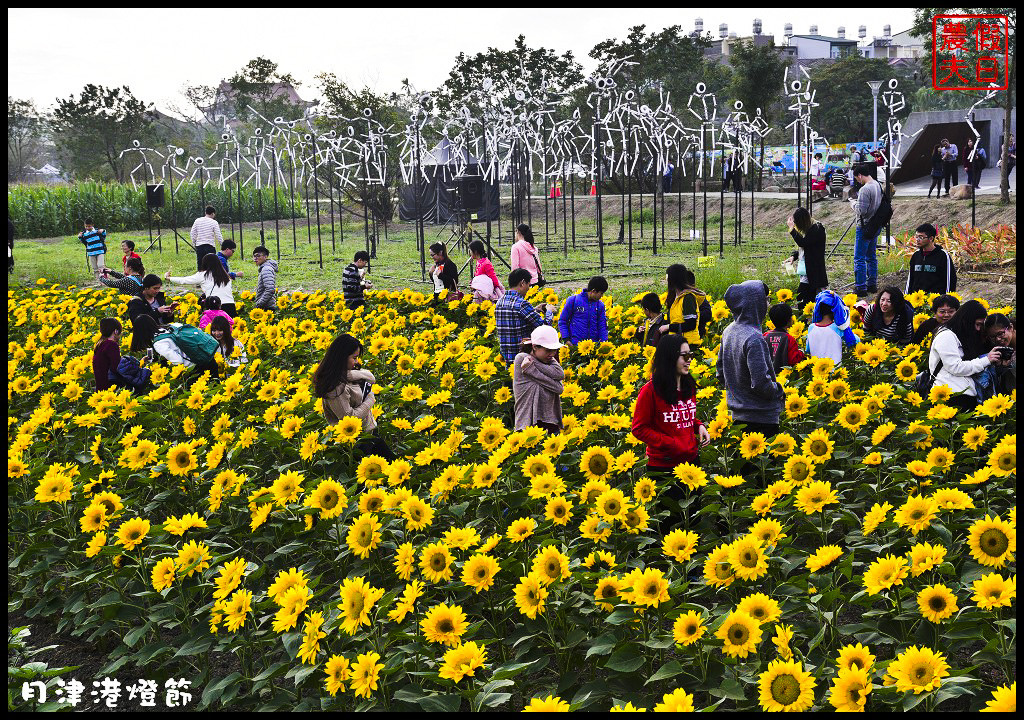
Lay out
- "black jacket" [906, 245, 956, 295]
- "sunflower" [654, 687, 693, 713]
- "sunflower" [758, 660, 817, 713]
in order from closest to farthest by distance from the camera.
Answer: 1. "sunflower" [654, 687, 693, 713]
2. "sunflower" [758, 660, 817, 713]
3. "black jacket" [906, 245, 956, 295]

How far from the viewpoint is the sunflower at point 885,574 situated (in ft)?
10.1

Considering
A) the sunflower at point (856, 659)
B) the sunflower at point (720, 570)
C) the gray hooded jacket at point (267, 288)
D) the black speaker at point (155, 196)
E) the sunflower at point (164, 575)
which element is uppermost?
the black speaker at point (155, 196)

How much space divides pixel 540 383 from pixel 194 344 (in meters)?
3.57

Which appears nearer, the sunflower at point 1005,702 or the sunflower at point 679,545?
the sunflower at point 1005,702

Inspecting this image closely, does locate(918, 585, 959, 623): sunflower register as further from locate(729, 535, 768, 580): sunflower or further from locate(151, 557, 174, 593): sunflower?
locate(151, 557, 174, 593): sunflower

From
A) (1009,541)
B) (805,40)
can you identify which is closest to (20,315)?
(1009,541)

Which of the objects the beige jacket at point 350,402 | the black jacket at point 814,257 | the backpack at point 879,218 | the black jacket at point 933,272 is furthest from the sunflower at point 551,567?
the backpack at point 879,218

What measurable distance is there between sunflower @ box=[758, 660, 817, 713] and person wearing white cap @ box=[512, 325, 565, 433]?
9.92ft

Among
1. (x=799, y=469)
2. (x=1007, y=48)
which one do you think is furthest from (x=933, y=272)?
(x=1007, y=48)

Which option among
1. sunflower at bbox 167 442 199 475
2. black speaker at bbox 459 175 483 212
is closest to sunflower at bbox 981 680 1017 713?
sunflower at bbox 167 442 199 475

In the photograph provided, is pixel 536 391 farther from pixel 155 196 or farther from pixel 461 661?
pixel 155 196

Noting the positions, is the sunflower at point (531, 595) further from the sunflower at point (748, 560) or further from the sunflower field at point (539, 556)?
the sunflower at point (748, 560)

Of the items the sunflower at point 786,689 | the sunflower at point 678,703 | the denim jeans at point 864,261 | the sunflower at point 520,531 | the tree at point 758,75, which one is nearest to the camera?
the sunflower at point 678,703

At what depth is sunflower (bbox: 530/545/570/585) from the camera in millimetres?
3291
